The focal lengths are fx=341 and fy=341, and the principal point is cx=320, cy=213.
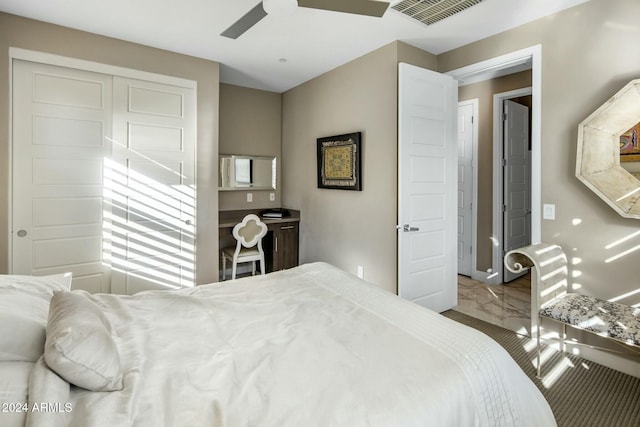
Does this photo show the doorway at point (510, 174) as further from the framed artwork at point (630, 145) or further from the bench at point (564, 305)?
the framed artwork at point (630, 145)

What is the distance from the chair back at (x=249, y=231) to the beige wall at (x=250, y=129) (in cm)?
85

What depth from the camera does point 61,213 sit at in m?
3.00

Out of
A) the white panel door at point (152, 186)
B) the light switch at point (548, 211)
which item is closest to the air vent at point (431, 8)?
the light switch at point (548, 211)

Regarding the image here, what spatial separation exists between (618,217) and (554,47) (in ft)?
4.51

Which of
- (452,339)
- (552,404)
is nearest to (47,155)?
(452,339)

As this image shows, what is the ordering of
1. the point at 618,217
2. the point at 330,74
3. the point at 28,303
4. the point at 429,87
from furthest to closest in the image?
the point at 330,74 → the point at 429,87 → the point at 618,217 → the point at 28,303

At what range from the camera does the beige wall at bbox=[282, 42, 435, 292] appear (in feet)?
10.8

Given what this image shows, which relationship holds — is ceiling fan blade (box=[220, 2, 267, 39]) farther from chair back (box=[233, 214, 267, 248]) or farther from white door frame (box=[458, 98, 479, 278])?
white door frame (box=[458, 98, 479, 278])

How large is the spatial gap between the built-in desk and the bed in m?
2.73

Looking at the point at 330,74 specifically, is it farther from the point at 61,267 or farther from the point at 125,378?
the point at 125,378

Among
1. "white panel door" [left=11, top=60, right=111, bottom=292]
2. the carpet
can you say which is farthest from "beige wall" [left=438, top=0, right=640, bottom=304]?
"white panel door" [left=11, top=60, right=111, bottom=292]

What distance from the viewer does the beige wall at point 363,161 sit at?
3.28 m

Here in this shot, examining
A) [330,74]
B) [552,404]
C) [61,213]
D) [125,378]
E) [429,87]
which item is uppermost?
[330,74]

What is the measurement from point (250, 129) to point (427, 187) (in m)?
2.63
